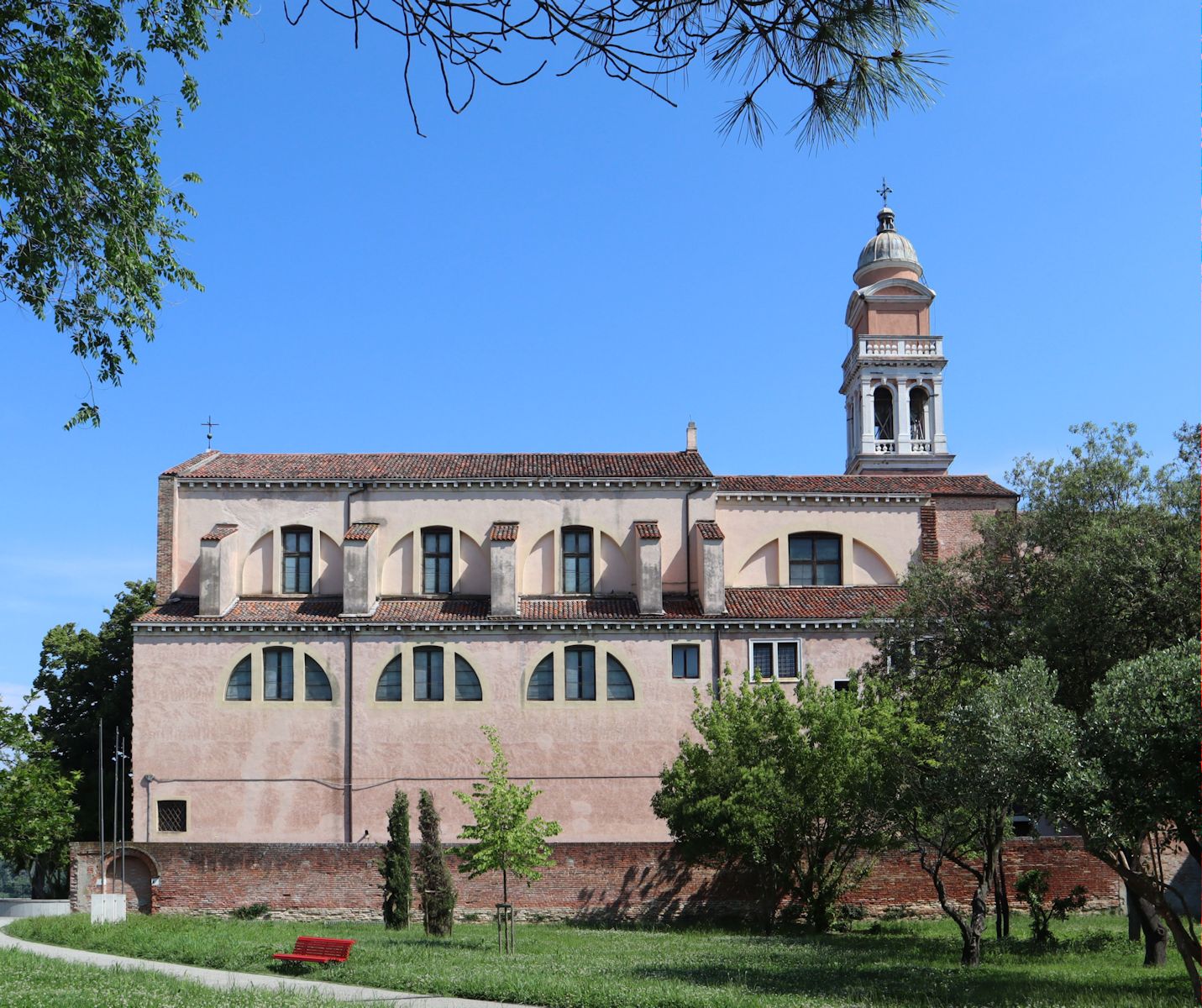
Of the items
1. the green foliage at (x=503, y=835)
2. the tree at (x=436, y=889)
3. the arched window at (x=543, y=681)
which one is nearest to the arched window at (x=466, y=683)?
the arched window at (x=543, y=681)

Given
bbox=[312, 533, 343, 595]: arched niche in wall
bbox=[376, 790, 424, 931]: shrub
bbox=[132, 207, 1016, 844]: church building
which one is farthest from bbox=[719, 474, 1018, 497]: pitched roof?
bbox=[376, 790, 424, 931]: shrub

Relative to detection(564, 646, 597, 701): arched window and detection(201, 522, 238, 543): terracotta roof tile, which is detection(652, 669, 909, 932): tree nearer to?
detection(564, 646, 597, 701): arched window

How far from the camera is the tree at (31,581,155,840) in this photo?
4872cm

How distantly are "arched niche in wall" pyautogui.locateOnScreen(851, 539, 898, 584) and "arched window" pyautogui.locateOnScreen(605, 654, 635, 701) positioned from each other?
30.9ft

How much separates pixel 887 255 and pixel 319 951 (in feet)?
199

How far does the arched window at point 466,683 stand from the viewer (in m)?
40.5

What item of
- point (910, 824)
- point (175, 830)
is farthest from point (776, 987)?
point (175, 830)

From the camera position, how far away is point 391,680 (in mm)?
40594

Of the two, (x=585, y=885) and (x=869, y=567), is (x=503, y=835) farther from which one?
(x=869, y=567)

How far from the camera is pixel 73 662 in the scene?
51.3 metres

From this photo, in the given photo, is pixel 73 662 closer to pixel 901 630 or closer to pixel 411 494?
pixel 411 494

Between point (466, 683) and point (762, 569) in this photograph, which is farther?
point (762, 569)

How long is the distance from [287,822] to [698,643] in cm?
1350

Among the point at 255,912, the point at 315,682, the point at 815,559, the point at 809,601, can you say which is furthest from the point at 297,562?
the point at 815,559
